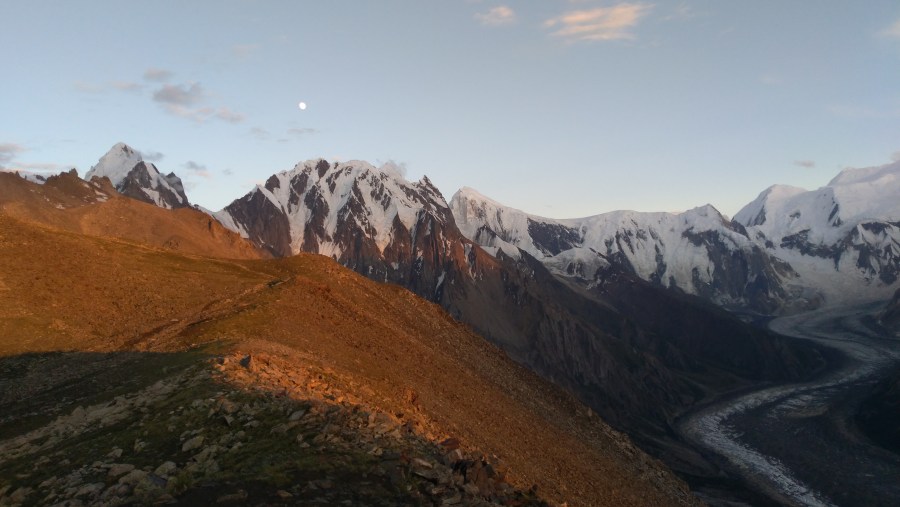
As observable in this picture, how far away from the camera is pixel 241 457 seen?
2498 cm

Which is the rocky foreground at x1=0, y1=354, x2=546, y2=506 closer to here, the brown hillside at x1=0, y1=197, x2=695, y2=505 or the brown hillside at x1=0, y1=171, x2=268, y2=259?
the brown hillside at x1=0, y1=197, x2=695, y2=505

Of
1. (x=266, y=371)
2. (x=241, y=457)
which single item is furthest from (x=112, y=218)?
(x=241, y=457)

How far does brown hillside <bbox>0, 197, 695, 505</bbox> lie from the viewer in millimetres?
28812

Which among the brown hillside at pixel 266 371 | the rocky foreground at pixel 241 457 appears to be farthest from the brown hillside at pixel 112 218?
the rocky foreground at pixel 241 457

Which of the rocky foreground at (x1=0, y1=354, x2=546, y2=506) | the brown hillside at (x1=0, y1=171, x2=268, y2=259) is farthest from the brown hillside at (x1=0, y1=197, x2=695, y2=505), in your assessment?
the brown hillside at (x1=0, y1=171, x2=268, y2=259)

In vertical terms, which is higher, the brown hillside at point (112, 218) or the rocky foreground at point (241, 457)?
the brown hillside at point (112, 218)

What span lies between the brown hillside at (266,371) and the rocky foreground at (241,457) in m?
0.15

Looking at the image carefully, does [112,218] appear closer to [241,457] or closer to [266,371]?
[266,371]

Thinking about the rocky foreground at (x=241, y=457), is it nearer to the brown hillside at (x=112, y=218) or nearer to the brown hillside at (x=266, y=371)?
the brown hillside at (x=266, y=371)

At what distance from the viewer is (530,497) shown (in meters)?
24.8

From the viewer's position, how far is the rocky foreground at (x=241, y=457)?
74.6ft

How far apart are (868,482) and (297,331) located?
19268 centimetres

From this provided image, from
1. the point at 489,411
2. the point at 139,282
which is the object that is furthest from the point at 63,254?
the point at 489,411

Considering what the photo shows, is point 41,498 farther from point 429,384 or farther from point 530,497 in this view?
point 429,384
